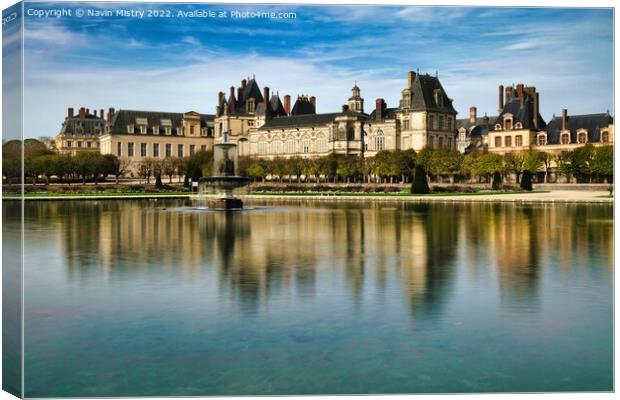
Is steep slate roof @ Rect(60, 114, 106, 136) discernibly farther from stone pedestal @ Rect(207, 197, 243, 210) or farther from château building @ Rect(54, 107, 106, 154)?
stone pedestal @ Rect(207, 197, 243, 210)

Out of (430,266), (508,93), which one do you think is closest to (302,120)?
(508,93)

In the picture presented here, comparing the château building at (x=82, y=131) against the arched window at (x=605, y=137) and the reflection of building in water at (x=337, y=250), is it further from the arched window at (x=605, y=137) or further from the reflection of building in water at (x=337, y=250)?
the reflection of building in water at (x=337, y=250)

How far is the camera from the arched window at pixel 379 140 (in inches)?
2628

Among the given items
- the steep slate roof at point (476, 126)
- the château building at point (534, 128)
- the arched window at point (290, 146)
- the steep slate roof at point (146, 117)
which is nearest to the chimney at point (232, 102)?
the steep slate roof at point (146, 117)

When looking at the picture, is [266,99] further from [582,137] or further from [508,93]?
[582,137]

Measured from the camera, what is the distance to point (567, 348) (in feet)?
19.5

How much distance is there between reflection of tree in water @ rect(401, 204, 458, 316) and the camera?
7891mm

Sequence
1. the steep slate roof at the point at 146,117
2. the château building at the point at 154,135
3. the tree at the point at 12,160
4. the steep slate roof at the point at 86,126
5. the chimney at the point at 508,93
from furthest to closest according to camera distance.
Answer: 1. the steep slate roof at the point at 86,126
2. the steep slate roof at the point at 146,117
3. the château building at the point at 154,135
4. the chimney at the point at 508,93
5. the tree at the point at 12,160

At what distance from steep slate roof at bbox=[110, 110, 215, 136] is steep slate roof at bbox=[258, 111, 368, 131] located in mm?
6124

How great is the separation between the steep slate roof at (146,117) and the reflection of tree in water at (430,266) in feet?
185

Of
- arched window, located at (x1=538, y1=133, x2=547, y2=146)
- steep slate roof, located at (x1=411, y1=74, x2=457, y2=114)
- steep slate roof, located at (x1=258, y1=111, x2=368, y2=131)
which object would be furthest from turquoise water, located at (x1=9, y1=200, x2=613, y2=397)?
steep slate roof, located at (x1=258, y1=111, x2=368, y2=131)

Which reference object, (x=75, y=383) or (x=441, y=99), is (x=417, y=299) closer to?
(x=75, y=383)

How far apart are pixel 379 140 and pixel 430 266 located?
187 feet

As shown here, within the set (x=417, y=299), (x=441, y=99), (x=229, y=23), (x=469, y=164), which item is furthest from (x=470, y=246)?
(x=441, y=99)
